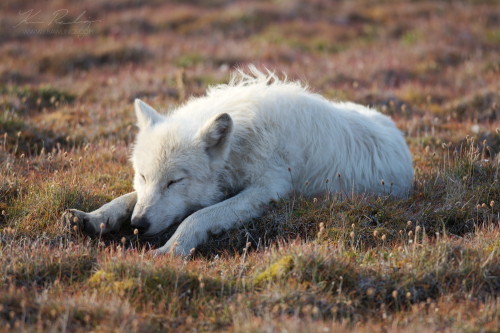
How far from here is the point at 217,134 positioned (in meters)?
5.91

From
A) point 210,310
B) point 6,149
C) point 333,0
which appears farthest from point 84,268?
point 333,0

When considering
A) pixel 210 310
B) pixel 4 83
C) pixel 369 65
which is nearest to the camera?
pixel 210 310

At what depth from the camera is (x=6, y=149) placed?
26.6 feet

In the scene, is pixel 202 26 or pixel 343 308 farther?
pixel 202 26

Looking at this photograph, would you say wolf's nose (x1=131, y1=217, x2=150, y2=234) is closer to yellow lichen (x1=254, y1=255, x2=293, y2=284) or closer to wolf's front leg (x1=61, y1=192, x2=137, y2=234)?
wolf's front leg (x1=61, y1=192, x2=137, y2=234)

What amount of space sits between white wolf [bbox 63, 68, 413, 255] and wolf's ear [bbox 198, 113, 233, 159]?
11 mm

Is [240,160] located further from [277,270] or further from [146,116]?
[277,270]

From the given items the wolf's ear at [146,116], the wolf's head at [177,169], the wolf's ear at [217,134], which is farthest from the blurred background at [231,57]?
the wolf's ear at [217,134]

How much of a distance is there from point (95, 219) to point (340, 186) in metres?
2.74

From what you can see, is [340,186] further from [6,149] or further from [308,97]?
[6,149]

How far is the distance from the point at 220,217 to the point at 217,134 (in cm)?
88

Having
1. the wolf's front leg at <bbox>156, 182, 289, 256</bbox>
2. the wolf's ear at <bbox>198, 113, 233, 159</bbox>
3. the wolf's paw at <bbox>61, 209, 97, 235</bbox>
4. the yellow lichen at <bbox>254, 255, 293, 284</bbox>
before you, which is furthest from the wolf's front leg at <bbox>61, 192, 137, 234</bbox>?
the yellow lichen at <bbox>254, 255, 293, 284</bbox>

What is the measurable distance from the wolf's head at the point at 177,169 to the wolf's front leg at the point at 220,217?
10.0 inches

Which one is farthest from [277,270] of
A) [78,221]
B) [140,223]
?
[78,221]
